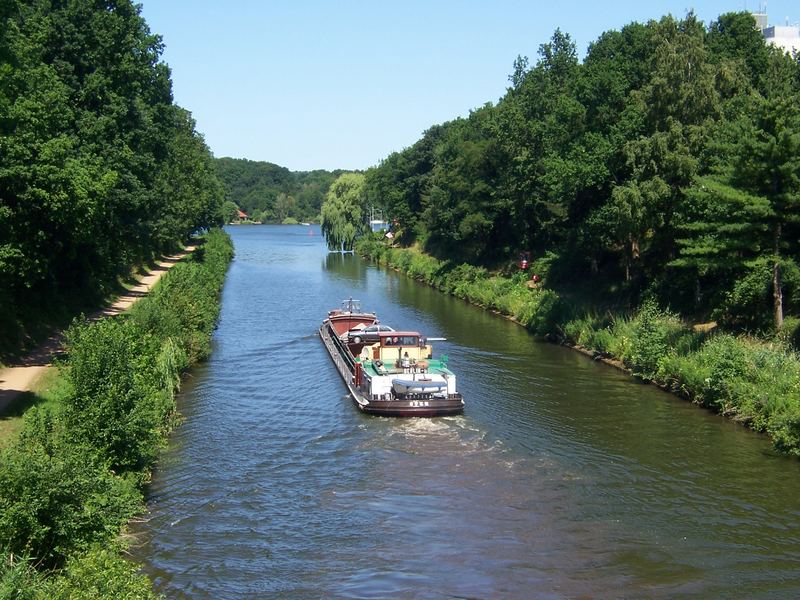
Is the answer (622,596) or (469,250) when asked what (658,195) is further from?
(469,250)

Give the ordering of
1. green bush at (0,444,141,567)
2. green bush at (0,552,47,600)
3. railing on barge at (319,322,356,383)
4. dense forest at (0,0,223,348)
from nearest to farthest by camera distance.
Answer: green bush at (0,552,47,600)
green bush at (0,444,141,567)
dense forest at (0,0,223,348)
railing on barge at (319,322,356,383)

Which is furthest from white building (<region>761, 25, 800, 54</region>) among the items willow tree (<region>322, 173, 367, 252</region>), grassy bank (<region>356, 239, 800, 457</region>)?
grassy bank (<region>356, 239, 800, 457</region>)

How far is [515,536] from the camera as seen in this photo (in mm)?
17281

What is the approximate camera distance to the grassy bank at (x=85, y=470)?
40.4ft

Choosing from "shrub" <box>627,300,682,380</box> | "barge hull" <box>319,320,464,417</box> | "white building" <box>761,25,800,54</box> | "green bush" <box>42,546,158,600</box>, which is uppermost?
"white building" <box>761,25,800,54</box>

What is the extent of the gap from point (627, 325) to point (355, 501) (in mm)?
19336

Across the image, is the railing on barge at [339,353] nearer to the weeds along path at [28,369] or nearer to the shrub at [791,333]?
the weeds along path at [28,369]

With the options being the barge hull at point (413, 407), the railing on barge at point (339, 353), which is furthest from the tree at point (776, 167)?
the railing on barge at point (339, 353)

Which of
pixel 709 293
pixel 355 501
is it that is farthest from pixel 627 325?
pixel 355 501

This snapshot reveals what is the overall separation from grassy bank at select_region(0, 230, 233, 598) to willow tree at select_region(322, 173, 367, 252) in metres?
77.1

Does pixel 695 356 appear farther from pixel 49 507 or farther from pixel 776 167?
pixel 49 507

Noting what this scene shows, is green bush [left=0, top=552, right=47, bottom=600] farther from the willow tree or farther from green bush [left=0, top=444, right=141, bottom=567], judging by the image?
the willow tree

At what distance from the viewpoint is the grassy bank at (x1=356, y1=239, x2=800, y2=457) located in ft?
77.5

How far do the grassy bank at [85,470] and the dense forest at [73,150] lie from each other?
4.70 meters
